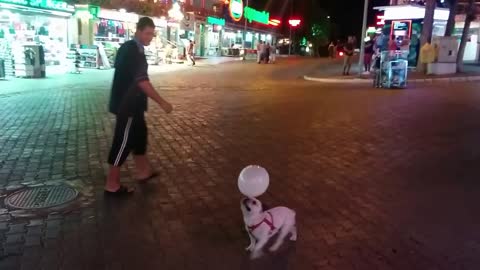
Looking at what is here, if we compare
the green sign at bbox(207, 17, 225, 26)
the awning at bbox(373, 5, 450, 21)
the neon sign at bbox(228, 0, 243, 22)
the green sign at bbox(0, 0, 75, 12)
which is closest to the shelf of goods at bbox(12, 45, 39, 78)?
the green sign at bbox(0, 0, 75, 12)

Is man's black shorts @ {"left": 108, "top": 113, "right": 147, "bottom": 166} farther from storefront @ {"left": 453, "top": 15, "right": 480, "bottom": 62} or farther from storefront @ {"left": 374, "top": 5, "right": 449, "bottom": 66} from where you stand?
storefront @ {"left": 453, "top": 15, "right": 480, "bottom": 62}

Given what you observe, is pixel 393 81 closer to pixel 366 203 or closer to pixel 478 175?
pixel 478 175

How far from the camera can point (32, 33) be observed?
19.2 m

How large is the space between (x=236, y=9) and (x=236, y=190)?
4511 cm

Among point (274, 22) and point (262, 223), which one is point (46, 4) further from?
point (274, 22)

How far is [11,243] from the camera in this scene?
4.01 metres

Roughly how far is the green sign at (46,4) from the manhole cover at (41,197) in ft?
44.3

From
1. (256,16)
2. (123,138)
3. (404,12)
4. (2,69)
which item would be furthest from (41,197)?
(256,16)

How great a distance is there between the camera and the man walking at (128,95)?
5.08 m

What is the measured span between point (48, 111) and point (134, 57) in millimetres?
6407

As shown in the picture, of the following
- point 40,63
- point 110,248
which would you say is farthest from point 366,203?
point 40,63

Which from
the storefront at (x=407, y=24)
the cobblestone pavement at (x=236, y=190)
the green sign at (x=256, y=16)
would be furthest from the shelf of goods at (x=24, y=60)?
the green sign at (x=256, y=16)

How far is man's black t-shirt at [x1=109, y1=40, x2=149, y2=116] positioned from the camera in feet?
16.6

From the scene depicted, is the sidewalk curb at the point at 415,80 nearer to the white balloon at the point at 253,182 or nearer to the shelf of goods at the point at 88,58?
the shelf of goods at the point at 88,58
